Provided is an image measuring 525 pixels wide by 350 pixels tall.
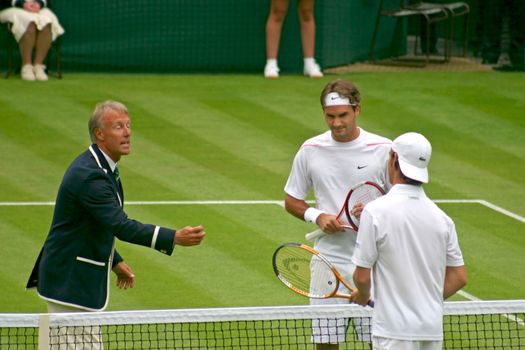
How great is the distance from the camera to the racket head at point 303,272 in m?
7.51

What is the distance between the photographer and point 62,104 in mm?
17062

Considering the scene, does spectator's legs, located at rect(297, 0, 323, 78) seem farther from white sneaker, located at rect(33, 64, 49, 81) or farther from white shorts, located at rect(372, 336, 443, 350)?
white shorts, located at rect(372, 336, 443, 350)

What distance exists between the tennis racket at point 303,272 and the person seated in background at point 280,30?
35.3 ft

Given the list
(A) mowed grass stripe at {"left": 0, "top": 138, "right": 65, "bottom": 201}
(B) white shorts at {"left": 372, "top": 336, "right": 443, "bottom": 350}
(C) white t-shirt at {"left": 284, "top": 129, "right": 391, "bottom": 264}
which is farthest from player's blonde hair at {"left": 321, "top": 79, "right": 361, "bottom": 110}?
(A) mowed grass stripe at {"left": 0, "top": 138, "right": 65, "bottom": 201}

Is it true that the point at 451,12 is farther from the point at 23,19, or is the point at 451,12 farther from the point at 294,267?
the point at 294,267

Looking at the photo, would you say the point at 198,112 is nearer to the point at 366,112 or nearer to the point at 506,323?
the point at 366,112

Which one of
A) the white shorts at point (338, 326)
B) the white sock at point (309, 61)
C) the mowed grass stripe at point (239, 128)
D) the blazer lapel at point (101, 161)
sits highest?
the blazer lapel at point (101, 161)

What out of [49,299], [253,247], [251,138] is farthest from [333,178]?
[251,138]

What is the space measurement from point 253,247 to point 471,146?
5.18m

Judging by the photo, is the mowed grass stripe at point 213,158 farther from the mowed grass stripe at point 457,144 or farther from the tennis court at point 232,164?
the mowed grass stripe at point 457,144

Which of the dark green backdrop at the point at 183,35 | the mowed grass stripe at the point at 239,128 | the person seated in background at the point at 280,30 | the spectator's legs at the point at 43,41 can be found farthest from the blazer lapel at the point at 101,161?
the dark green backdrop at the point at 183,35

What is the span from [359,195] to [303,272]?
629mm

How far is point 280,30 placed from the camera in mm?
18719

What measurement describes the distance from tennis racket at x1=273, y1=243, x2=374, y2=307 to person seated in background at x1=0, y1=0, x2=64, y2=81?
10674 millimetres
